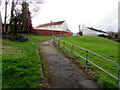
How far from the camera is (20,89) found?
303cm

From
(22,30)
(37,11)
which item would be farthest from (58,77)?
(22,30)

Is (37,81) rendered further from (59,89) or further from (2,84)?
(2,84)

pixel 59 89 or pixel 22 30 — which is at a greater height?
pixel 22 30

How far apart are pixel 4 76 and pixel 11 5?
15317 mm

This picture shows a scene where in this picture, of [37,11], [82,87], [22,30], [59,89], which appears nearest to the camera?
[59,89]

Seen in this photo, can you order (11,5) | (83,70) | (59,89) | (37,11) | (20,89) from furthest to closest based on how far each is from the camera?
1. (37,11)
2. (11,5)
3. (83,70)
4. (59,89)
5. (20,89)

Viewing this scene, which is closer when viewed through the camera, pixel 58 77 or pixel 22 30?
pixel 58 77

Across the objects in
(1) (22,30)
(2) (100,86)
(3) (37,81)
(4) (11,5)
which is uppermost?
(4) (11,5)

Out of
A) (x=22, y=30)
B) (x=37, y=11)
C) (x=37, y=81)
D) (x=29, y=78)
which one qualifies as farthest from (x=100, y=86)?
(x=22, y=30)

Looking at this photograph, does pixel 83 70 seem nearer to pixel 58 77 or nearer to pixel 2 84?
pixel 58 77

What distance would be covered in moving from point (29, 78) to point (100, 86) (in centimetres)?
243

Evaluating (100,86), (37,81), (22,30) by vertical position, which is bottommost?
(100,86)

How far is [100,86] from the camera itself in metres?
3.71

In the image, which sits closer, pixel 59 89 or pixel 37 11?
pixel 59 89
